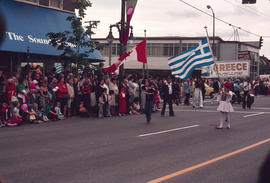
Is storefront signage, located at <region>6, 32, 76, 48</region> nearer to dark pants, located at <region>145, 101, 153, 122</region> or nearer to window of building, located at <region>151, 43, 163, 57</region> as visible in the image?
dark pants, located at <region>145, 101, 153, 122</region>

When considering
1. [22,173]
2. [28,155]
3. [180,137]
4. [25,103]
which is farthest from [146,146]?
[25,103]

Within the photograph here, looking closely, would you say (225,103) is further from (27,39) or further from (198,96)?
(27,39)

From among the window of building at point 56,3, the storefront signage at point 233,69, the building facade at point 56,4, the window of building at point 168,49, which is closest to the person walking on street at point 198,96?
the building facade at point 56,4

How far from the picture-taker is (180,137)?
11.1 m

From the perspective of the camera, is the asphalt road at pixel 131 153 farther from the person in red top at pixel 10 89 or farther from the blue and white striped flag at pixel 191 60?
the blue and white striped flag at pixel 191 60

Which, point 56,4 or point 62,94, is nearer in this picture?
point 62,94

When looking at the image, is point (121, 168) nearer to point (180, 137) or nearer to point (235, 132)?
point (180, 137)

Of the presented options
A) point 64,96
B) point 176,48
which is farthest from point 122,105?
point 176,48

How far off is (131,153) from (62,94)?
856 centimetres

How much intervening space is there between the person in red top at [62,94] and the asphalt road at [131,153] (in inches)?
103

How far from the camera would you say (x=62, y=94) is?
648 inches

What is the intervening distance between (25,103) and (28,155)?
6728 mm

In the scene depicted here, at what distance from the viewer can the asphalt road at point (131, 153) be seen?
21.1ft

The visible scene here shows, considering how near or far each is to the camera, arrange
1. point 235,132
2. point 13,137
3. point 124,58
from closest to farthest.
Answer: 1. point 13,137
2. point 235,132
3. point 124,58
